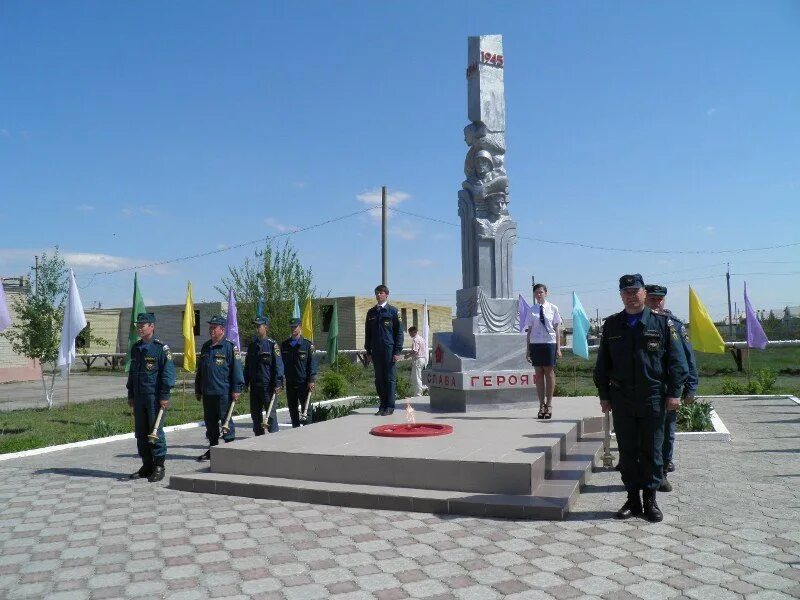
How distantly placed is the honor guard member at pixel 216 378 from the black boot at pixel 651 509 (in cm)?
485

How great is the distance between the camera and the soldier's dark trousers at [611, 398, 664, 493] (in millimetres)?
4883

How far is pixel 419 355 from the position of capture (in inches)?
606

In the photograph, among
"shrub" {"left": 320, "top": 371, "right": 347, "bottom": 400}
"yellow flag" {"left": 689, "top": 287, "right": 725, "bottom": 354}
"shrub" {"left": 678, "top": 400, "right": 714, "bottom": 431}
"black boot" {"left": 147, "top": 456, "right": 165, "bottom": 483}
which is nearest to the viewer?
"black boot" {"left": 147, "top": 456, "right": 165, "bottom": 483}

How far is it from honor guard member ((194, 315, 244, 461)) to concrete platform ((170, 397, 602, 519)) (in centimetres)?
81

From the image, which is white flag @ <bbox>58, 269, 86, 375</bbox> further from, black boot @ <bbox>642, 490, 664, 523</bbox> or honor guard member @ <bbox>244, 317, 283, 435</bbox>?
black boot @ <bbox>642, 490, 664, 523</bbox>

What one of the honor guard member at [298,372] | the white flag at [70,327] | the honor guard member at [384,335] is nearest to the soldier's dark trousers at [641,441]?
the honor guard member at [384,335]

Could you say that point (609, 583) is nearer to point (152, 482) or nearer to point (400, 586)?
point (400, 586)

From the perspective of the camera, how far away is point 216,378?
7816 mm

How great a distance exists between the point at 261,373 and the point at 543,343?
11.9ft

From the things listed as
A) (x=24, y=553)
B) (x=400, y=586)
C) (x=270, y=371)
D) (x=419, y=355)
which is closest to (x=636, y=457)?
(x=400, y=586)

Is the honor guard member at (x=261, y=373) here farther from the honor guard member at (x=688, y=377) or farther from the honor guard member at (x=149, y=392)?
the honor guard member at (x=688, y=377)

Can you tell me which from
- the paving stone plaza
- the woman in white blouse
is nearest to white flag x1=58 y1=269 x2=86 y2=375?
the paving stone plaza

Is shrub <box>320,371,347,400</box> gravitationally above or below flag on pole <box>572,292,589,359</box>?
below

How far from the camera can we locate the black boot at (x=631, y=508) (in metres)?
4.98
